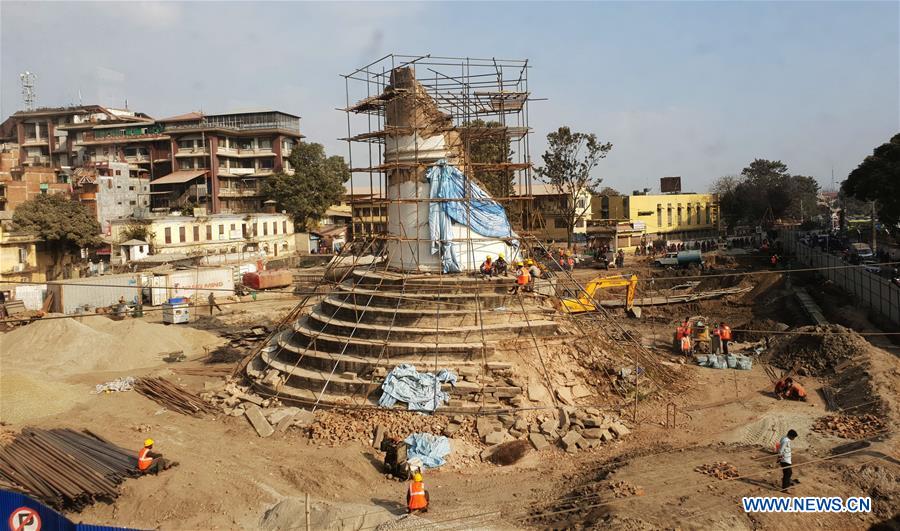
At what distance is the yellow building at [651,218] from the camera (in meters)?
53.6

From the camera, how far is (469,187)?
72.4ft

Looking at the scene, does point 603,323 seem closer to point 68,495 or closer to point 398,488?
point 398,488

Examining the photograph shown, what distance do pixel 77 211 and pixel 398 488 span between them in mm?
38325

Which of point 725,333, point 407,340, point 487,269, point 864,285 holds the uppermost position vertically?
point 487,269

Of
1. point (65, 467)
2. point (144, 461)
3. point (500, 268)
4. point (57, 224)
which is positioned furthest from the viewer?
point (57, 224)

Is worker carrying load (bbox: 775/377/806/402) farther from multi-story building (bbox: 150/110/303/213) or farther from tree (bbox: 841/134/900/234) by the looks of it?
multi-story building (bbox: 150/110/303/213)

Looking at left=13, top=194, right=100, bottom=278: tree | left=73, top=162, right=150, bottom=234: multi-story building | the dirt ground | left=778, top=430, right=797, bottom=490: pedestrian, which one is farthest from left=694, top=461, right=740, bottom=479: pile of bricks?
left=73, top=162, right=150, bottom=234: multi-story building

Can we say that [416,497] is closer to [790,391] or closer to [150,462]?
[150,462]

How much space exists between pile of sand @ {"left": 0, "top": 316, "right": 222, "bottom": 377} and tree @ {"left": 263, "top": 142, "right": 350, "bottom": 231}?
31.5 meters

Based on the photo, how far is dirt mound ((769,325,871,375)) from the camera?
21.4 metres

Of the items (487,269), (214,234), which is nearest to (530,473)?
(487,269)

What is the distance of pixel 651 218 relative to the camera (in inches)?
2304

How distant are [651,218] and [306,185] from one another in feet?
101

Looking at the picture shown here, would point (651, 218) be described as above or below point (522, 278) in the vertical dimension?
above
